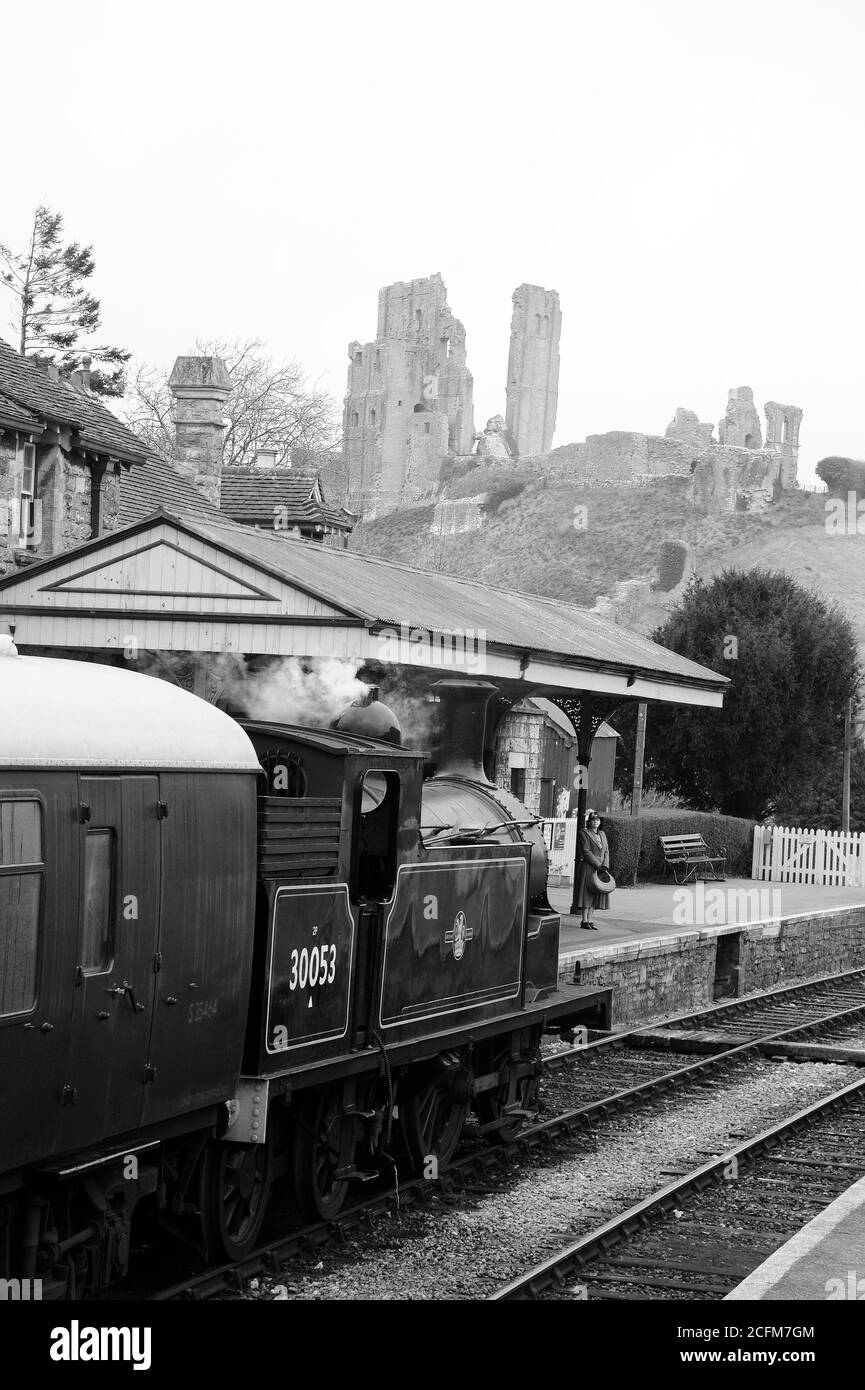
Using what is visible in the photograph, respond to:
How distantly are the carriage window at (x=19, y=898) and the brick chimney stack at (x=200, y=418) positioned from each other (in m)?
21.6

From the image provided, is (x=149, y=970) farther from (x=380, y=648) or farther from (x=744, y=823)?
(x=744, y=823)

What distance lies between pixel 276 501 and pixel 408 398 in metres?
102

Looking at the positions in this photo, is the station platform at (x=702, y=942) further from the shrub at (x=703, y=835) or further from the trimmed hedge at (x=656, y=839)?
the shrub at (x=703, y=835)

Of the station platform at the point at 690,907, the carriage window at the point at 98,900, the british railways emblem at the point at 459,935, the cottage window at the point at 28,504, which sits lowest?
the station platform at the point at 690,907

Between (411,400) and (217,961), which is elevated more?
(411,400)

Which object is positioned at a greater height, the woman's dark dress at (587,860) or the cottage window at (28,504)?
the cottage window at (28,504)

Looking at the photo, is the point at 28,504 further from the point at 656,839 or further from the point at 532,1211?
the point at 656,839

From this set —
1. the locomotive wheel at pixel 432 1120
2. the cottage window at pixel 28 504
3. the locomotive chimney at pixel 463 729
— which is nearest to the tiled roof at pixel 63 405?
the cottage window at pixel 28 504

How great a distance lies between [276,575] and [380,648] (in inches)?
50.0

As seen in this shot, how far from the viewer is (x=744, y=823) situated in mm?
32750

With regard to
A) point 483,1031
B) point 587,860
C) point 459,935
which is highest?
point 459,935

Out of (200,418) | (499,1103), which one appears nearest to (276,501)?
(200,418)

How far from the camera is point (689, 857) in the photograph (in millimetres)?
30016

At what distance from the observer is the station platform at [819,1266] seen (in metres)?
6.69
